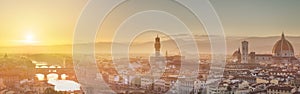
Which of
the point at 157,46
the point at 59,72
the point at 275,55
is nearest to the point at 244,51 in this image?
the point at 275,55

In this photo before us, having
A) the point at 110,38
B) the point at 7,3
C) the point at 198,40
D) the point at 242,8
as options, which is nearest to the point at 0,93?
the point at 7,3

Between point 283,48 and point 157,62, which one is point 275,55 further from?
point 157,62

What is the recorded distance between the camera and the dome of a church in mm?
2619

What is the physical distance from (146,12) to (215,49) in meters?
0.53

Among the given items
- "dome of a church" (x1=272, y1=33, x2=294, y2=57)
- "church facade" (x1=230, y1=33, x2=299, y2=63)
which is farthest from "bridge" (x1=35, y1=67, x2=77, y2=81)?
"dome of a church" (x1=272, y1=33, x2=294, y2=57)

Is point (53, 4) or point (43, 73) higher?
point (53, 4)

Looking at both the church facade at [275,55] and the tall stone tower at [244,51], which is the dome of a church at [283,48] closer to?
the church facade at [275,55]

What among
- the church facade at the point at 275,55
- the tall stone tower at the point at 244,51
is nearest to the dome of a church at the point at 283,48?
the church facade at the point at 275,55

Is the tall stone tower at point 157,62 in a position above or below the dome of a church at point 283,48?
below

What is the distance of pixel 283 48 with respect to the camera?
265cm

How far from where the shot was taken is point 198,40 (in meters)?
2.49

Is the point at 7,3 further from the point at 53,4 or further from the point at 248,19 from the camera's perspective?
the point at 248,19

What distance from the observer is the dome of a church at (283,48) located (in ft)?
8.59

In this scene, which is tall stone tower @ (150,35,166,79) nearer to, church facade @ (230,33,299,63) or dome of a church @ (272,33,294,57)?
church facade @ (230,33,299,63)
